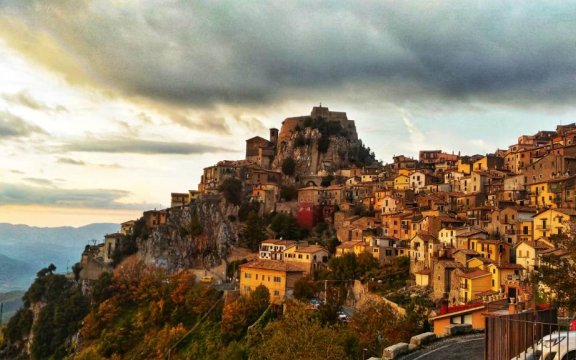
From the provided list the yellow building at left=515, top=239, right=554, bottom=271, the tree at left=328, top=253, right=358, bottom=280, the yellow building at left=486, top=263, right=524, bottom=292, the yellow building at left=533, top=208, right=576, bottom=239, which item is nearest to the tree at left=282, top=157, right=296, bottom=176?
the tree at left=328, top=253, right=358, bottom=280

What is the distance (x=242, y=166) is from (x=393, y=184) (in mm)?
25069

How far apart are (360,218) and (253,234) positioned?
46.4ft

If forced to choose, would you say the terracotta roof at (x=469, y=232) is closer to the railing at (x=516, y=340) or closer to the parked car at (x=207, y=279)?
the parked car at (x=207, y=279)

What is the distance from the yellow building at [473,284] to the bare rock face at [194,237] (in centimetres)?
3772

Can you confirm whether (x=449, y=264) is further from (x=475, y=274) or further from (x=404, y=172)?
(x=404, y=172)

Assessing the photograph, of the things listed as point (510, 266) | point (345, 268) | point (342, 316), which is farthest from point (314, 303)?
point (510, 266)

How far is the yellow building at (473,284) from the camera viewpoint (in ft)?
137

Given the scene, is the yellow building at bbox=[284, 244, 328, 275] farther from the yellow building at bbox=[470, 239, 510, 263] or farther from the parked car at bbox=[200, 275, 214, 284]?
the yellow building at bbox=[470, 239, 510, 263]

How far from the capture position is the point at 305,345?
2516 centimetres

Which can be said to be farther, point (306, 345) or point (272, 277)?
point (272, 277)

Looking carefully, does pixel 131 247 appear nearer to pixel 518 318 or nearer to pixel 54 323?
pixel 54 323

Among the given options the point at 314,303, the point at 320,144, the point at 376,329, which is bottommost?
the point at 314,303

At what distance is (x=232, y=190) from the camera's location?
278ft

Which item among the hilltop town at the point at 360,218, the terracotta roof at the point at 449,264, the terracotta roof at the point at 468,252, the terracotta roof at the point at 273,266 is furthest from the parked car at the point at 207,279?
the terracotta roof at the point at 449,264
